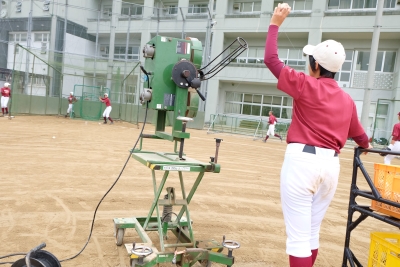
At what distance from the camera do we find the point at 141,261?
9.41 feet

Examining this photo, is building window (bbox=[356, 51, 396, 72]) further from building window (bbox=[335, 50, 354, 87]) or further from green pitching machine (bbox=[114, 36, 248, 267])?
green pitching machine (bbox=[114, 36, 248, 267])

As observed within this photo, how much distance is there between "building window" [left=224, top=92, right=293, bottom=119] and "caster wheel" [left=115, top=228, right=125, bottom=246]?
1029 inches

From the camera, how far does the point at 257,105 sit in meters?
29.7

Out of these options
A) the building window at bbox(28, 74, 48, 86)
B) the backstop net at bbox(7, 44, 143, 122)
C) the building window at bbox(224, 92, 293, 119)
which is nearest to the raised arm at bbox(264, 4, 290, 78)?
the backstop net at bbox(7, 44, 143, 122)

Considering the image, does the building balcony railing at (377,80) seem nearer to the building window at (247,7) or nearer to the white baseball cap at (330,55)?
the building window at (247,7)

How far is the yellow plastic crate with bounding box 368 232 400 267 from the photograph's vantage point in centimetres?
260

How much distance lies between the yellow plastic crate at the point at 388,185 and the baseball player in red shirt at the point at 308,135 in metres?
0.57

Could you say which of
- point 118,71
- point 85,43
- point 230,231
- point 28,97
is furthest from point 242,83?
point 230,231

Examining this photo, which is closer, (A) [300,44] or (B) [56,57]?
(B) [56,57]

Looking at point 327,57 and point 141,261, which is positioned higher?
point 327,57

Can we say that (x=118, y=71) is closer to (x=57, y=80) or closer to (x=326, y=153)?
(x=57, y=80)

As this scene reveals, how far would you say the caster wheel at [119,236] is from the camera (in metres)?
3.78

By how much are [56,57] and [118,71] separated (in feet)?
13.4

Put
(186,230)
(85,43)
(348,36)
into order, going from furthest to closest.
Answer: (85,43)
(348,36)
(186,230)
